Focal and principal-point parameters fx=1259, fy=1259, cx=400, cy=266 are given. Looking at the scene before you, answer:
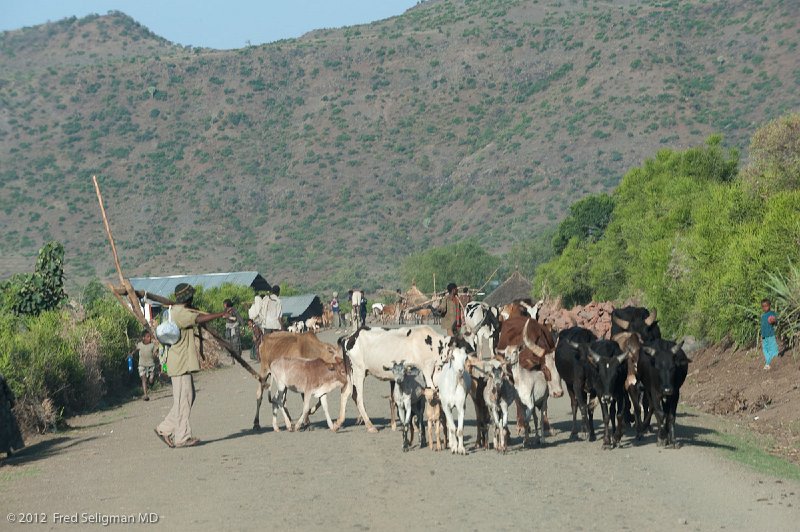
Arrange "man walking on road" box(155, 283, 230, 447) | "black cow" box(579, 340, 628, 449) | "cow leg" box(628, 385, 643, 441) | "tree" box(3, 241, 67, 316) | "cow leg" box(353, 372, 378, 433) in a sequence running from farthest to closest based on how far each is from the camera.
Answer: "tree" box(3, 241, 67, 316) → "cow leg" box(353, 372, 378, 433) → "man walking on road" box(155, 283, 230, 447) → "cow leg" box(628, 385, 643, 441) → "black cow" box(579, 340, 628, 449)

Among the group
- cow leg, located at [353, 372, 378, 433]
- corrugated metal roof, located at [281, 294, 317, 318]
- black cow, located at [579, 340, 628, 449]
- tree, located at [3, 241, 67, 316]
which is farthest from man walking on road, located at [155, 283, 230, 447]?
corrugated metal roof, located at [281, 294, 317, 318]

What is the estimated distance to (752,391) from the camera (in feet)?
76.8

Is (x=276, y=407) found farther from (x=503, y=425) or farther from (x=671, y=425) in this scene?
(x=671, y=425)

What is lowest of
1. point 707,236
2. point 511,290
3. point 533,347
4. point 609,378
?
point 511,290

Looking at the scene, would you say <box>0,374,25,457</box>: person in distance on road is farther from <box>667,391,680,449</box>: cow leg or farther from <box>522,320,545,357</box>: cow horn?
<box>667,391,680,449</box>: cow leg

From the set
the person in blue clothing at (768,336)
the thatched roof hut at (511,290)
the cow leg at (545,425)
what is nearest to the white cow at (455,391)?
the cow leg at (545,425)

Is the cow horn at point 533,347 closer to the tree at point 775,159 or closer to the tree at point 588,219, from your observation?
the tree at point 775,159

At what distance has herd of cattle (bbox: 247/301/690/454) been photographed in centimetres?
1627

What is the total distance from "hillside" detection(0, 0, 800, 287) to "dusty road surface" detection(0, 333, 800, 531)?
100669mm

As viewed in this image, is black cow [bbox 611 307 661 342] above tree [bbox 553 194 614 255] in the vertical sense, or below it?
above

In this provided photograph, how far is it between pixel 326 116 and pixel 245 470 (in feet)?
462

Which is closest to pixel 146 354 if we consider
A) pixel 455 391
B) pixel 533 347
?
pixel 533 347

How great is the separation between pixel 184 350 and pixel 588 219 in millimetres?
68749

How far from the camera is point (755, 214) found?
1254 inches
